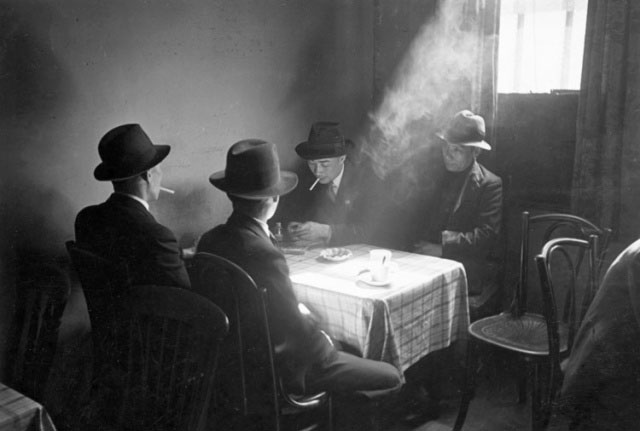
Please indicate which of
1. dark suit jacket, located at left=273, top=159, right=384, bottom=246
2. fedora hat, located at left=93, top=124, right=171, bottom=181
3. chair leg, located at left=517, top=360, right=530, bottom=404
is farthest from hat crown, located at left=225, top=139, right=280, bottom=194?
chair leg, located at left=517, top=360, right=530, bottom=404

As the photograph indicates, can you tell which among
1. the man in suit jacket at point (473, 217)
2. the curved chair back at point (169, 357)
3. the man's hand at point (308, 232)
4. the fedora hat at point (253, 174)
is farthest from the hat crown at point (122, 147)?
the man in suit jacket at point (473, 217)

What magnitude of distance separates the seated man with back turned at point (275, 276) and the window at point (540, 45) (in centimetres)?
220

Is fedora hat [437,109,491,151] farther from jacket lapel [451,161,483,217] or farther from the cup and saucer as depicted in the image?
the cup and saucer

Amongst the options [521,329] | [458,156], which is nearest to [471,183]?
[458,156]

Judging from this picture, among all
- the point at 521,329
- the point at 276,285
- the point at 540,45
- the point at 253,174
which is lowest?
the point at 521,329

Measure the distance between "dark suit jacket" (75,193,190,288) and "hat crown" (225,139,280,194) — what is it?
39 centimetres

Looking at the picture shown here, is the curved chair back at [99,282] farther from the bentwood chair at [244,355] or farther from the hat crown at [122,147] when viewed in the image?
the hat crown at [122,147]

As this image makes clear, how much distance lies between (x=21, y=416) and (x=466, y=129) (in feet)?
10.3

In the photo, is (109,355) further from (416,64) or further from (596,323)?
(416,64)

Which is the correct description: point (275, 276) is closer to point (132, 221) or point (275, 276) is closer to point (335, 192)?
point (132, 221)

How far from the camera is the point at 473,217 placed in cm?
413

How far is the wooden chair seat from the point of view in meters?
3.07

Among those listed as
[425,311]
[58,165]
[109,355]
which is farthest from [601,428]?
[58,165]

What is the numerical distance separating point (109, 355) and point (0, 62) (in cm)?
170
